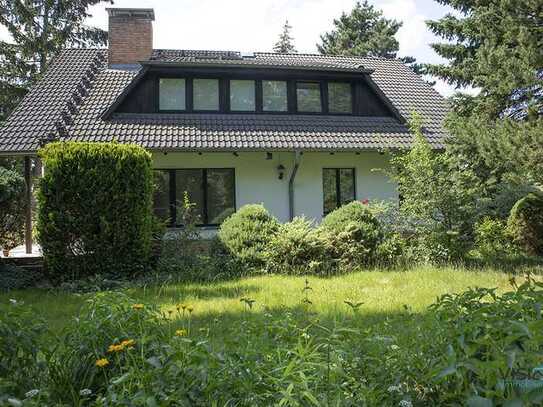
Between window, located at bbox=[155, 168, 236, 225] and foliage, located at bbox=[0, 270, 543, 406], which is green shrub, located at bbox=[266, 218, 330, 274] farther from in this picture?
foliage, located at bbox=[0, 270, 543, 406]

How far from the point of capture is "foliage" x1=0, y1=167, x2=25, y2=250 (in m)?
12.9

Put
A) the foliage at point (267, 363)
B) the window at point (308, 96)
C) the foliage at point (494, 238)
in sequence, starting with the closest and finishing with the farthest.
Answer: the foliage at point (267, 363), the foliage at point (494, 238), the window at point (308, 96)

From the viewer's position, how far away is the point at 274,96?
15312 millimetres

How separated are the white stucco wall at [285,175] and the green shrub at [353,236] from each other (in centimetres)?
406

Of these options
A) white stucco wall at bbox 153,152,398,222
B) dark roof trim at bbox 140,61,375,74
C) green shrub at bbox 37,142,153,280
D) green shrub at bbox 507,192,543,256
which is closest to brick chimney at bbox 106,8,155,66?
dark roof trim at bbox 140,61,375,74

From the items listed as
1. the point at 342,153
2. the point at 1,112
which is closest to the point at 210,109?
the point at 342,153

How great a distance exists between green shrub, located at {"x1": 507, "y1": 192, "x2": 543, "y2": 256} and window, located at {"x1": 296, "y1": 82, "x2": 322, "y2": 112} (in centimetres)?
678

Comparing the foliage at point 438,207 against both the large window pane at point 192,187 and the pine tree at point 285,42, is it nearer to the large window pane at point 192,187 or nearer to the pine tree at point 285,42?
the large window pane at point 192,187

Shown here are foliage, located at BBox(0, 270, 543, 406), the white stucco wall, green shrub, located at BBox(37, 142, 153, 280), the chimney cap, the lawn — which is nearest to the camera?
foliage, located at BBox(0, 270, 543, 406)

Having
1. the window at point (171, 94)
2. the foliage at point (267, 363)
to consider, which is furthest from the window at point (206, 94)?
the foliage at point (267, 363)

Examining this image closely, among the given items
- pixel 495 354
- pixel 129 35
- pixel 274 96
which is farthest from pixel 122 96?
pixel 495 354

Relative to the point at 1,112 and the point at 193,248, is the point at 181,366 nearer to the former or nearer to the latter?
the point at 193,248

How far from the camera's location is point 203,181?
13.9 m

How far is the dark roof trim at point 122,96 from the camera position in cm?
1377
